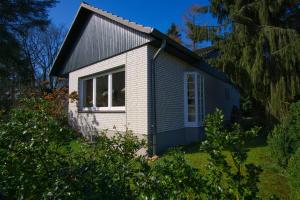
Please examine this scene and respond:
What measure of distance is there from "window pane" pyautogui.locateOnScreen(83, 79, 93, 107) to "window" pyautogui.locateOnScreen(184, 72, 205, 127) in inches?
166

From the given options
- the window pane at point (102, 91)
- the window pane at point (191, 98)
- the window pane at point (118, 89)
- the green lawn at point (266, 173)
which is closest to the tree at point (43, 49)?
the window pane at point (102, 91)

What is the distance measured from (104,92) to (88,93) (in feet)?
5.65

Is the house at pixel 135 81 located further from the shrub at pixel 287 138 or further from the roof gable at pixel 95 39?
the shrub at pixel 287 138

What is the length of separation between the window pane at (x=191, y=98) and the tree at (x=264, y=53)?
1.15 metres

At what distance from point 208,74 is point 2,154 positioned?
10.9m

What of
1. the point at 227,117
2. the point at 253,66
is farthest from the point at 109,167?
the point at 227,117

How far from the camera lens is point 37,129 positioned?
2.47m

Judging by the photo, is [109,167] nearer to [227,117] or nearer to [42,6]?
[227,117]

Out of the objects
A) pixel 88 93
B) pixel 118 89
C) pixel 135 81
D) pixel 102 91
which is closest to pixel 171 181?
pixel 135 81

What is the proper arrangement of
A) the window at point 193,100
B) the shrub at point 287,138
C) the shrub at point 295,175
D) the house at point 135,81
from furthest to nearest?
the window at point 193,100
the house at point 135,81
the shrub at point 287,138
the shrub at point 295,175

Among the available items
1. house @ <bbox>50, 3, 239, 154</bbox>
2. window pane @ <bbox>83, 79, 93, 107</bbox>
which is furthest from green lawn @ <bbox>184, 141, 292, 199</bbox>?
window pane @ <bbox>83, 79, 93, 107</bbox>

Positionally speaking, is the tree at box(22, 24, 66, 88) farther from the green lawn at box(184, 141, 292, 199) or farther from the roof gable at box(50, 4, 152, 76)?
the green lawn at box(184, 141, 292, 199)

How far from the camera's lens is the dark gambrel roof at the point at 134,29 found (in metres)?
7.70

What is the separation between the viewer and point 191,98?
32.9ft
